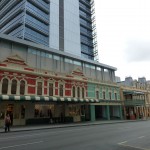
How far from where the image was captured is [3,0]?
7381cm

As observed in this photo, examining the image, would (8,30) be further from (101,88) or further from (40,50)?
(101,88)

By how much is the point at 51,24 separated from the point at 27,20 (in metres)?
10.2

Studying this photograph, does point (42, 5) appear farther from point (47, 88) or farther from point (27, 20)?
point (47, 88)

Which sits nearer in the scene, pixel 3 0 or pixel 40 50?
pixel 40 50

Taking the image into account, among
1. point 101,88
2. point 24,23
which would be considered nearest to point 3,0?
point 24,23

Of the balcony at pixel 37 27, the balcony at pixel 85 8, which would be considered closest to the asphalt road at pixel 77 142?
the balcony at pixel 37 27

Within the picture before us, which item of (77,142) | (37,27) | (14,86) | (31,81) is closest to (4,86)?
(14,86)

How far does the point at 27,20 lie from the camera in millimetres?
61000

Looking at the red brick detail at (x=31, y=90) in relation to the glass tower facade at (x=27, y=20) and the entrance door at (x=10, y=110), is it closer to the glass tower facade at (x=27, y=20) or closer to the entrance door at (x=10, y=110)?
the entrance door at (x=10, y=110)

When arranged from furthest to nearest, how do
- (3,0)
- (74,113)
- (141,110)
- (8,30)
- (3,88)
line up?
(3,0), (8,30), (141,110), (74,113), (3,88)

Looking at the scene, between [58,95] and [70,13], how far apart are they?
5489 centimetres

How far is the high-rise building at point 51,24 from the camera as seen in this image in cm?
6184

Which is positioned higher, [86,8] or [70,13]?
[86,8]

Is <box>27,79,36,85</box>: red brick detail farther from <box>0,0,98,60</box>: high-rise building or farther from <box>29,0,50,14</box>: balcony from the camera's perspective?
<box>29,0,50,14</box>: balcony
